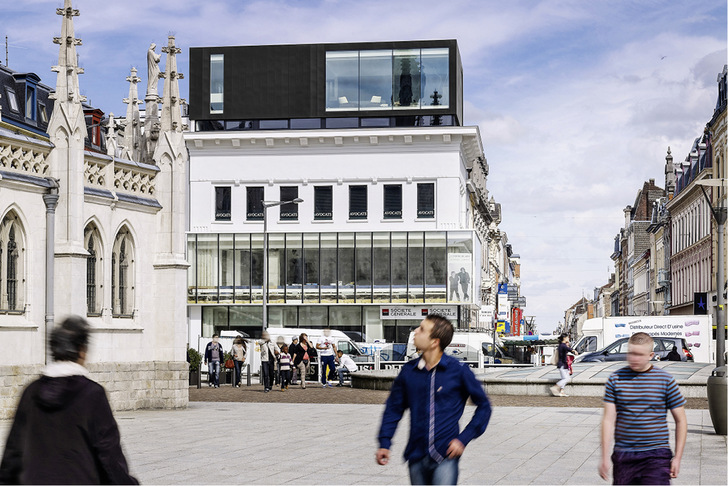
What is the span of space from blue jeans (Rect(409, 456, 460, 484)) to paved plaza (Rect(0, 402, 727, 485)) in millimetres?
5282

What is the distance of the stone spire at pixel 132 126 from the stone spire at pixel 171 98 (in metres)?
0.84

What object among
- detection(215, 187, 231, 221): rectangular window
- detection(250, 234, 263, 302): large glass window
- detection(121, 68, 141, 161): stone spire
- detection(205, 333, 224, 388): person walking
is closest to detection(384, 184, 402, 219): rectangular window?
detection(250, 234, 263, 302): large glass window

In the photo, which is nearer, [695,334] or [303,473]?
[303,473]

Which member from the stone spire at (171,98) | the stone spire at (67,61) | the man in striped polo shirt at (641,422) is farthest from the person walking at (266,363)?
the man in striped polo shirt at (641,422)

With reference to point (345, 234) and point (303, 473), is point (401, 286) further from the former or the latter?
point (303, 473)

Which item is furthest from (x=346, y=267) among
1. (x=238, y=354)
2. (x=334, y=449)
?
(x=334, y=449)

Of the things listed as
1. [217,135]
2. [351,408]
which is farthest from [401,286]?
[351,408]

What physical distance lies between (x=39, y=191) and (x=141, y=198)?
10.1 ft

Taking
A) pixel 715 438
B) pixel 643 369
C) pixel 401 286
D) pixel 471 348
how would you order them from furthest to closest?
1. pixel 401 286
2. pixel 471 348
3. pixel 715 438
4. pixel 643 369

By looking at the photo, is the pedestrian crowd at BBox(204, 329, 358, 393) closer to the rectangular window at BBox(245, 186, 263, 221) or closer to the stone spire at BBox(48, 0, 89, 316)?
the stone spire at BBox(48, 0, 89, 316)

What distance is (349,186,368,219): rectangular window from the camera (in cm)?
6278

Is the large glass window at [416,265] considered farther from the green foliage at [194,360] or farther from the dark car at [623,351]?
the green foliage at [194,360]

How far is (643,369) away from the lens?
7262mm

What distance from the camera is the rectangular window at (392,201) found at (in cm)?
6231
